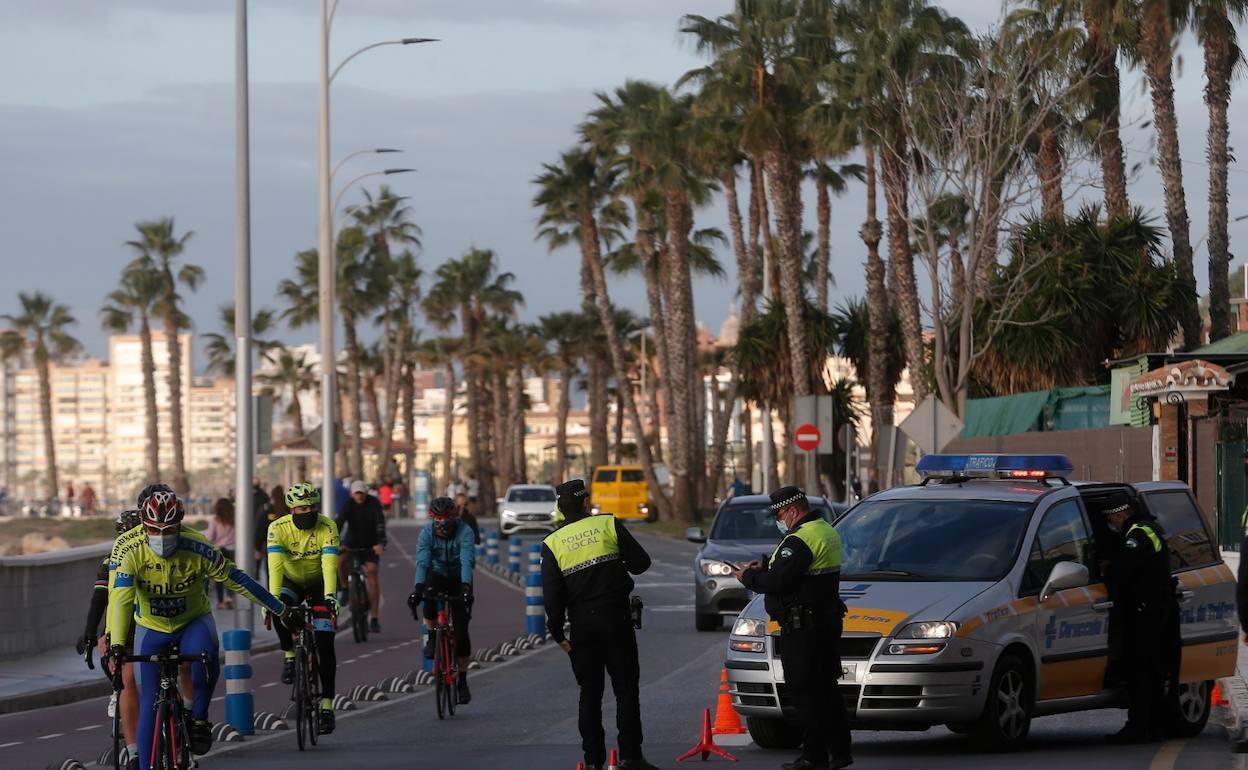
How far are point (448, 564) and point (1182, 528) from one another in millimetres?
6243

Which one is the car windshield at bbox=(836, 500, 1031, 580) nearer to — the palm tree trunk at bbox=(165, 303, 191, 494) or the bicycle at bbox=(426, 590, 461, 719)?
the bicycle at bbox=(426, 590, 461, 719)

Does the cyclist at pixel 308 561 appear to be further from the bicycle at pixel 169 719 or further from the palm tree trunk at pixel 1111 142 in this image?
the palm tree trunk at pixel 1111 142

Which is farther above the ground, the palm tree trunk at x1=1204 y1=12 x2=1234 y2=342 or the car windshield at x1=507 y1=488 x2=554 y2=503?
the palm tree trunk at x1=1204 y1=12 x2=1234 y2=342

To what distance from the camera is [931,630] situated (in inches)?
456

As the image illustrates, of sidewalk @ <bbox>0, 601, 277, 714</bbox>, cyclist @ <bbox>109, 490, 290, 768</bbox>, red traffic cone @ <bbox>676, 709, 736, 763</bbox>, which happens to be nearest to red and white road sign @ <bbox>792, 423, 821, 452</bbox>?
Result: sidewalk @ <bbox>0, 601, 277, 714</bbox>

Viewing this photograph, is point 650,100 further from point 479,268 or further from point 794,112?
point 479,268

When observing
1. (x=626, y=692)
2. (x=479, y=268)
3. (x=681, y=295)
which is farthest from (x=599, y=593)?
(x=479, y=268)

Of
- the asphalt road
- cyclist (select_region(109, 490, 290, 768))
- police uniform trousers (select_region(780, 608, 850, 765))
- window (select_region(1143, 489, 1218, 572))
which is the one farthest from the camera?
window (select_region(1143, 489, 1218, 572))

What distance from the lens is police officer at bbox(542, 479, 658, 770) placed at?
11.2 meters

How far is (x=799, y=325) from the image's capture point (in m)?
52.2

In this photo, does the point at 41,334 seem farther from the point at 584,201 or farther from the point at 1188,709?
the point at 1188,709

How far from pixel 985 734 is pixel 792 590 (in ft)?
5.72

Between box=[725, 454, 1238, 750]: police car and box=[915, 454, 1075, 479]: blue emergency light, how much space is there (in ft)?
0.04

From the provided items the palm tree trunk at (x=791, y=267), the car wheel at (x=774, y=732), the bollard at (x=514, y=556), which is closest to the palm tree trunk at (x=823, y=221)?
the palm tree trunk at (x=791, y=267)
